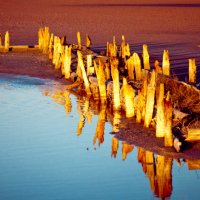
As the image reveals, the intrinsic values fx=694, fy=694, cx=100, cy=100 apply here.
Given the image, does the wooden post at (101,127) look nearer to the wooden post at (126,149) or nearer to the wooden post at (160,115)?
the wooden post at (126,149)

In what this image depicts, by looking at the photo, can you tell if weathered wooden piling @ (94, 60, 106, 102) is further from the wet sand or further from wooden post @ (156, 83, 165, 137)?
wooden post @ (156, 83, 165, 137)

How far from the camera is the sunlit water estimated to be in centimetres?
898

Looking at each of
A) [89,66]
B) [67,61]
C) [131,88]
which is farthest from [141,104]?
[67,61]

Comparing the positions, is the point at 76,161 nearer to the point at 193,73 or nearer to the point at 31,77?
the point at 193,73

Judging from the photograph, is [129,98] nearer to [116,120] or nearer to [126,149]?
[116,120]

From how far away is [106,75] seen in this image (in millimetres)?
15070

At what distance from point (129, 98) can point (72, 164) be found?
2.62 meters

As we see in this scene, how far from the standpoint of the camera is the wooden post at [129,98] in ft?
40.5

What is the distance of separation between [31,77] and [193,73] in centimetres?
613

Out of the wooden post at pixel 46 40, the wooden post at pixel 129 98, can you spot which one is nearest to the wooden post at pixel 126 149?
the wooden post at pixel 129 98

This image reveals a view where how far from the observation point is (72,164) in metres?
10.2

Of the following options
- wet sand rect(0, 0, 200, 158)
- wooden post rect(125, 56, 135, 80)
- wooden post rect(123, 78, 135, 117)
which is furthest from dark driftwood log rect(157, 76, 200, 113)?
wooden post rect(125, 56, 135, 80)

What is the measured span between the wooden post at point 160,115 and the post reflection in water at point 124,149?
0.44m

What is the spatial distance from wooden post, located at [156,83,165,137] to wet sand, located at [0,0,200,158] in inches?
7.2
